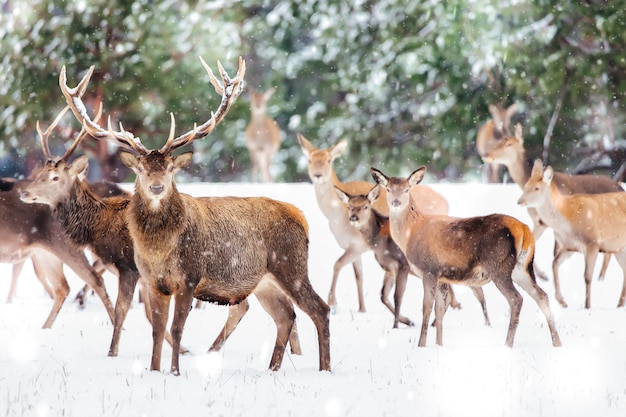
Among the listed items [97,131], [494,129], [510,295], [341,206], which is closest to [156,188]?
[97,131]

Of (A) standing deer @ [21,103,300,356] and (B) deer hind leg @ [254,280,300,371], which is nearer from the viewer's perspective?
(B) deer hind leg @ [254,280,300,371]

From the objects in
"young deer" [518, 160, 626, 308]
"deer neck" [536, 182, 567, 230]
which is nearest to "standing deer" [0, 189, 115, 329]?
"young deer" [518, 160, 626, 308]

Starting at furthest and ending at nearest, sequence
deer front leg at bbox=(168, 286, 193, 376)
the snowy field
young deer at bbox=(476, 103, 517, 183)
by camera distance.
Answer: young deer at bbox=(476, 103, 517, 183) < deer front leg at bbox=(168, 286, 193, 376) < the snowy field

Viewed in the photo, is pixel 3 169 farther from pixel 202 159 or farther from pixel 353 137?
pixel 353 137

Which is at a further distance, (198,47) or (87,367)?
(198,47)

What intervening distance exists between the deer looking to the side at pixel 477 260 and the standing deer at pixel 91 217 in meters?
2.11

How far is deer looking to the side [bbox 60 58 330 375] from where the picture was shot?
715 centimetres

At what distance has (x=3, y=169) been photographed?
25.1m

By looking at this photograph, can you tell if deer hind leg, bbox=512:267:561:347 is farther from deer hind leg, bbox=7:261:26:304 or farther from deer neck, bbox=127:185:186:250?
deer hind leg, bbox=7:261:26:304

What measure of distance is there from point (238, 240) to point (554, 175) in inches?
293

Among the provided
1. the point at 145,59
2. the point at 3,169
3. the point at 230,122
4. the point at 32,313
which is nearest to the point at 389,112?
the point at 230,122

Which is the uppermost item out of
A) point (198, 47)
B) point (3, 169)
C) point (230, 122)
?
point (198, 47)

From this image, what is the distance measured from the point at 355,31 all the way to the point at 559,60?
4529mm

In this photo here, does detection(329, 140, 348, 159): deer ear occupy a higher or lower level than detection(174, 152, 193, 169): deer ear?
lower
